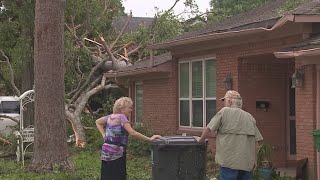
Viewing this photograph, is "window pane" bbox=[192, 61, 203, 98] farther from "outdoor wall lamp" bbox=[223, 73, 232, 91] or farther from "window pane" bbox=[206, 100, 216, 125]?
"outdoor wall lamp" bbox=[223, 73, 232, 91]

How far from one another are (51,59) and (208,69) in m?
4.18

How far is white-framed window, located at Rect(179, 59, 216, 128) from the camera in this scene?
14.1m

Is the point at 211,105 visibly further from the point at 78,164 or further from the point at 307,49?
the point at 307,49

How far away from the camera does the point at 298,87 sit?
34.2 ft

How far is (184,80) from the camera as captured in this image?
50.1 ft

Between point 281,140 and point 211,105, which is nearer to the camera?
point 281,140

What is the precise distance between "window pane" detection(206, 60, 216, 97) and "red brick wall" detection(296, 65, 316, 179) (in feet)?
11.7

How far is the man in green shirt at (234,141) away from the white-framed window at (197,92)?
22.0ft

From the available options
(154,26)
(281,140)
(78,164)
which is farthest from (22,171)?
(154,26)

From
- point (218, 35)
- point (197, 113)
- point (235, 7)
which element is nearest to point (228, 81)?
point (218, 35)

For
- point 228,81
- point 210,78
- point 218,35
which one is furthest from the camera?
point 210,78

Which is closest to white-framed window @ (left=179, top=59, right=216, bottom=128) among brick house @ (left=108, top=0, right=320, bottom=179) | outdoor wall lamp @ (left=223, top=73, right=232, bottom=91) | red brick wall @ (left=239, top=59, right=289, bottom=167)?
brick house @ (left=108, top=0, right=320, bottom=179)

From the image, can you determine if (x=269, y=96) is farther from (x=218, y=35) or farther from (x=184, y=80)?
(x=184, y=80)

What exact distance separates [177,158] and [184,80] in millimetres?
8178
